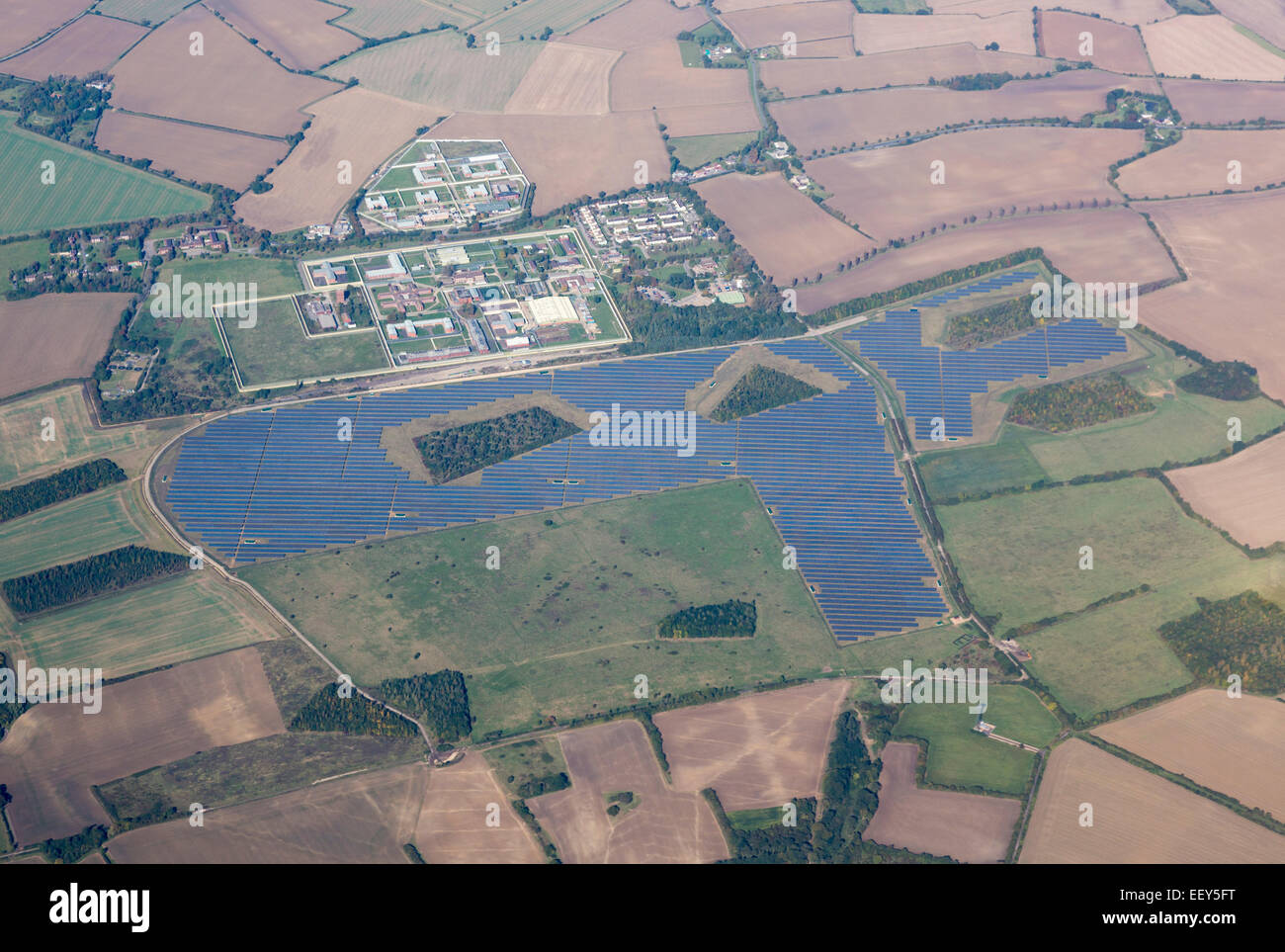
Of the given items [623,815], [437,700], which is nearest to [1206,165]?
[623,815]

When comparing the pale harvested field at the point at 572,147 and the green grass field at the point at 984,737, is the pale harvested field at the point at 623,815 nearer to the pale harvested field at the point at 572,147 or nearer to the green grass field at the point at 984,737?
the green grass field at the point at 984,737

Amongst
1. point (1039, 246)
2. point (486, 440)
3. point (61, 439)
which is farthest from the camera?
point (1039, 246)

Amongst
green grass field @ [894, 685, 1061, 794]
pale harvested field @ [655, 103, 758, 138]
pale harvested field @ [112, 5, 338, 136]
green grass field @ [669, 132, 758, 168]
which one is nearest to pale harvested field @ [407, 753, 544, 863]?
green grass field @ [894, 685, 1061, 794]

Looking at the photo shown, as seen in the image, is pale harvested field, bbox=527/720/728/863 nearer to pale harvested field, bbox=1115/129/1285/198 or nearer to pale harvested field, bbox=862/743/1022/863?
pale harvested field, bbox=862/743/1022/863

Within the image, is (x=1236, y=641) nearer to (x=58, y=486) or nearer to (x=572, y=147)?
(x=58, y=486)

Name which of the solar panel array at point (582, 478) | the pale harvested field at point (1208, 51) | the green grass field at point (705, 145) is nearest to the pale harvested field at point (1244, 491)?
the solar panel array at point (582, 478)

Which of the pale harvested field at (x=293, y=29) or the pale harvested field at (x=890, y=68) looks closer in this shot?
the pale harvested field at (x=890, y=68)
